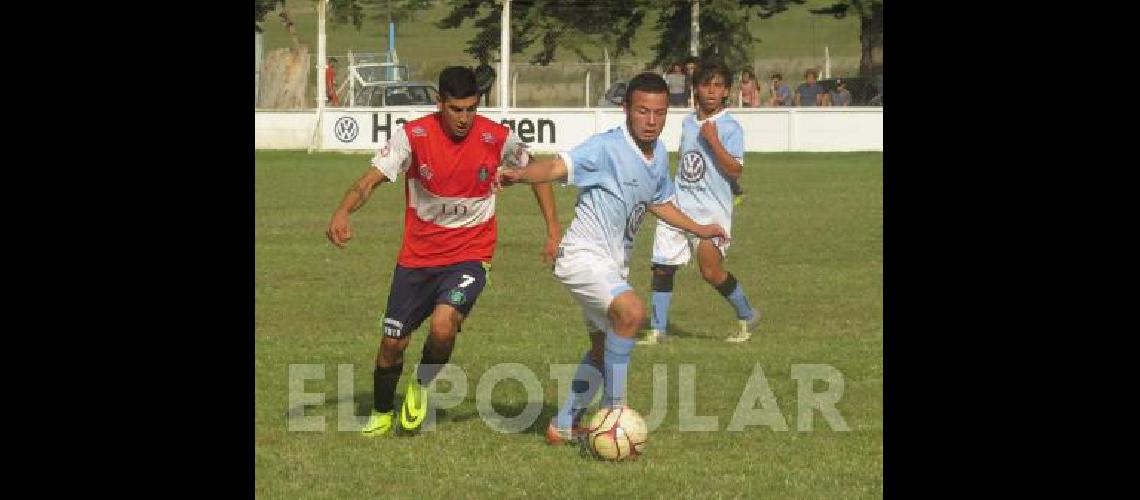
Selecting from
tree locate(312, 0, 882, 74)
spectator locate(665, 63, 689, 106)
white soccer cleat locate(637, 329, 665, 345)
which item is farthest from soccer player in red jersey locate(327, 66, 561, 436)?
tree locate(312, 0, 882, 74)

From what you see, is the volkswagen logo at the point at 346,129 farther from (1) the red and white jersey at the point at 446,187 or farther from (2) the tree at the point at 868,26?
(1) the red and white jersey at the point at 446,187

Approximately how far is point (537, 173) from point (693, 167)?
4.74 m

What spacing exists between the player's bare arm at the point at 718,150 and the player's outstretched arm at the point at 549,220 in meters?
3.51

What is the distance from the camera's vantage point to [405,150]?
981 cm

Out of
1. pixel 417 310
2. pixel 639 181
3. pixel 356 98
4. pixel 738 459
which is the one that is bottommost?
pixel 738 459

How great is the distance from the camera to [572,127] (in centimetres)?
4022

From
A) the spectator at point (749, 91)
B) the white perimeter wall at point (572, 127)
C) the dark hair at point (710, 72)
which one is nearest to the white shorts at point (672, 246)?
the dark hair at point (710, 72)

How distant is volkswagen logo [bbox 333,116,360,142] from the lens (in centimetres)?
4062

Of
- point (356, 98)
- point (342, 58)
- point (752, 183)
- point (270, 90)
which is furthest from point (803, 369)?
point (270, 90)

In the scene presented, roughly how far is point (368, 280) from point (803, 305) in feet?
14.6

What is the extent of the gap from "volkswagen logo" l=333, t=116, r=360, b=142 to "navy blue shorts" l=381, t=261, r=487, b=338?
102 ft

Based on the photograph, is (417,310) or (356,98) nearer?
(417,310)

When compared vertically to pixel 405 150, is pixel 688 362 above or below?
below

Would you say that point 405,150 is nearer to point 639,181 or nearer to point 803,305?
point 639,181
